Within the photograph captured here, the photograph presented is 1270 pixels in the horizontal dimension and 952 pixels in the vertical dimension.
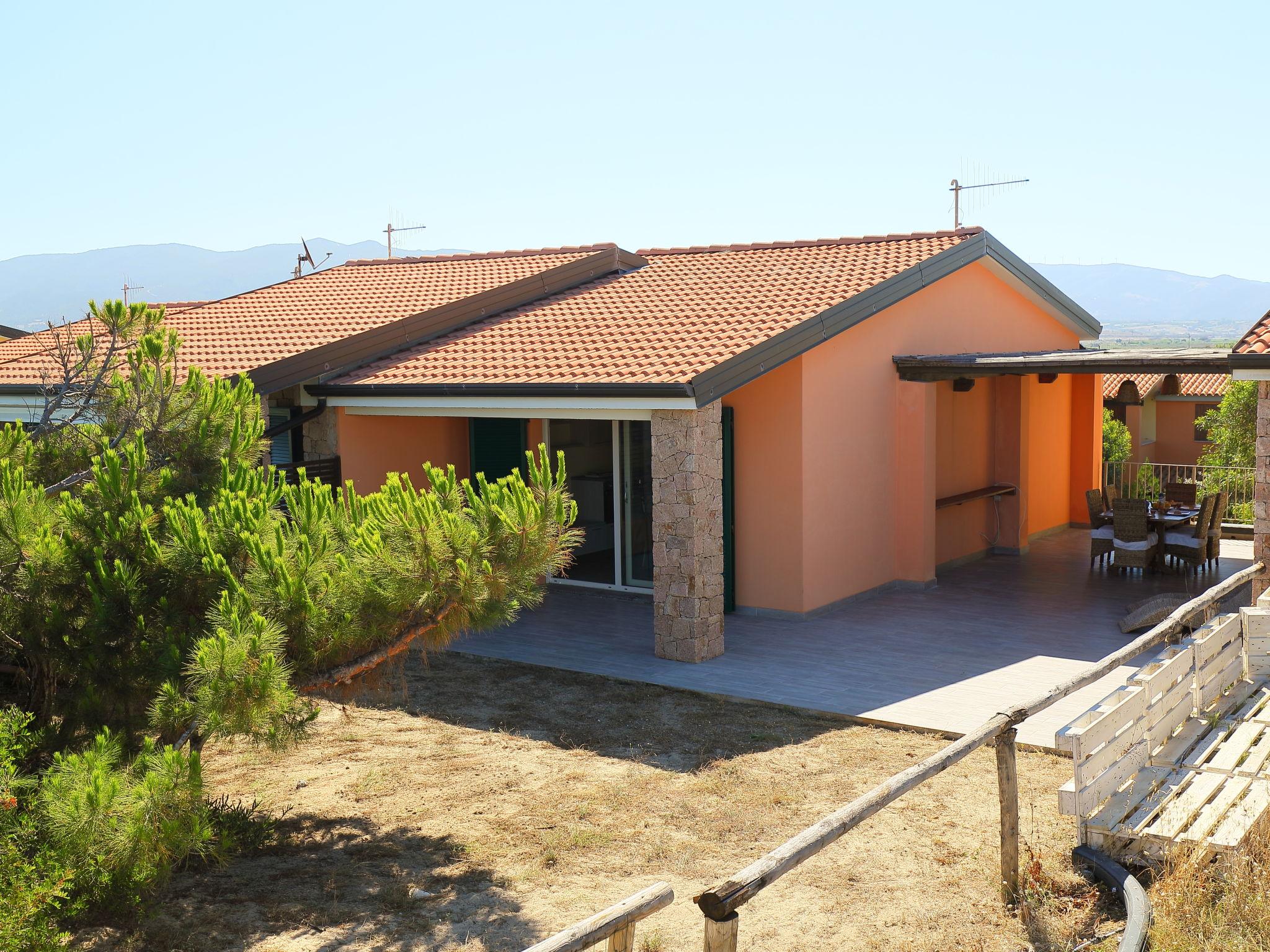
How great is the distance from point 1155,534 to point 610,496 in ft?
23.5

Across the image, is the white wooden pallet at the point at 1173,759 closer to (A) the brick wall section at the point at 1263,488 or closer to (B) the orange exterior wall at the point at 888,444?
(A) the brick wall section at the point at 1263,488

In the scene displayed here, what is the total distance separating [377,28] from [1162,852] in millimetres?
17553

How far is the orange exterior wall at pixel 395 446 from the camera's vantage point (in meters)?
13.0

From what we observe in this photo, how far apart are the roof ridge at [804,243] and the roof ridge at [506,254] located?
939 millimetres

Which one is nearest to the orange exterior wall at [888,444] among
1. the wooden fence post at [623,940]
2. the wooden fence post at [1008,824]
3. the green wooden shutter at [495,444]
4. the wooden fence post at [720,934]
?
the green wooden shutter at [495,444]

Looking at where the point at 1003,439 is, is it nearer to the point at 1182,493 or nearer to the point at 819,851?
the point at 1182,493

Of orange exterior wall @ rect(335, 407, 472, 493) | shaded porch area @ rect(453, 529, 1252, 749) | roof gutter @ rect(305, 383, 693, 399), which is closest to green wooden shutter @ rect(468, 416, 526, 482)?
orange exterior wall @ rect(335, 407, 472, 493)

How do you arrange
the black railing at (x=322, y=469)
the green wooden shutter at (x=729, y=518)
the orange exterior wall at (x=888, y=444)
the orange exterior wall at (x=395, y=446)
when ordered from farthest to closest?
the orange exterior wall at (x=395, y=446), the black railing at (x=322, y=469), the green wooden shutter at (x=729, y=518), the orange exterior wall at (x=888, y=444)

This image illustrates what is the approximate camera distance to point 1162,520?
14.6 m

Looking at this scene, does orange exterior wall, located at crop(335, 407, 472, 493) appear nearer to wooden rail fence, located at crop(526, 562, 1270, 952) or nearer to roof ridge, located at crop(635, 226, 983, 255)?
roof ridge, located at crop(635, 226, 983, 255)

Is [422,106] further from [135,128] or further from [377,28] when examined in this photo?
[135,128]

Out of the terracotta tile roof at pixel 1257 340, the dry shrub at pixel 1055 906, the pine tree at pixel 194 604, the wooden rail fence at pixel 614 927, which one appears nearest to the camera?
the wooden rail fence at pixel 614 927

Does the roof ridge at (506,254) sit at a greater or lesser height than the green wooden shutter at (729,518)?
greater

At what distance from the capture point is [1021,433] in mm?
16438
